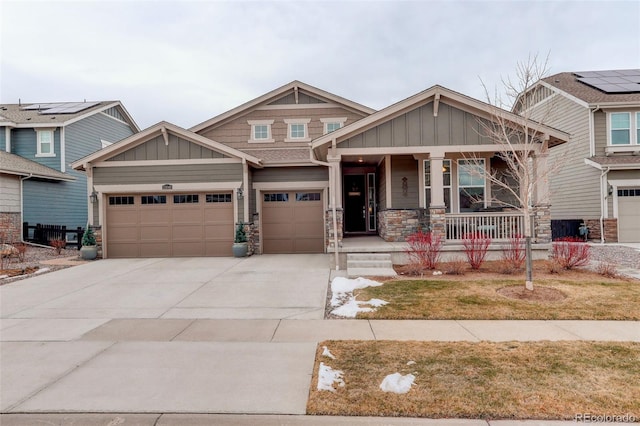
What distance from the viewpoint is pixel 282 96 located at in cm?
1473

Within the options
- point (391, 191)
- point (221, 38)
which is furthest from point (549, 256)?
point (221, 38)

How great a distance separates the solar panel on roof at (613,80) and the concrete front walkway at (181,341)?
15.1 m

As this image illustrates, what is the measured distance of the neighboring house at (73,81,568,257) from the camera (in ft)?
32.7

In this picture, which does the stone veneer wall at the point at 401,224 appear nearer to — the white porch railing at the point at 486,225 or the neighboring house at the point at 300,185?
the neighboring house at the point at 300,185

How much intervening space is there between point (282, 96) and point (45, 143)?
12642mm

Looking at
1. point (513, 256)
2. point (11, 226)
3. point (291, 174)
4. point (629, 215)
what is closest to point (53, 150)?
point (11, 226)

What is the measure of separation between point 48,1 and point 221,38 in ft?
29.5

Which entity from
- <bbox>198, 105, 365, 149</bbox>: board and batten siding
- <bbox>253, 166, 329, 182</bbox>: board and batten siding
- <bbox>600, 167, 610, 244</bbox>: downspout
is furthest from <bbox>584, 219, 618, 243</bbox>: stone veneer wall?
<bbox>253, 166, 329, 182</bbox>: board and batten siding

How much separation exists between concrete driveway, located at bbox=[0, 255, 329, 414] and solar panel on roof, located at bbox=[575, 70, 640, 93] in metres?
16.1

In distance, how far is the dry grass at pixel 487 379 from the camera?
2.77m

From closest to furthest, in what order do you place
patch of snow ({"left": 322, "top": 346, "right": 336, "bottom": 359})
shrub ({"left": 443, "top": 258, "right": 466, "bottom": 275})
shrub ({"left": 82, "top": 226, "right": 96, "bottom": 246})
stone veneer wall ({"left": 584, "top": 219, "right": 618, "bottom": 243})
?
patch of snow ({"left": 322, "top": 346, "right": 336, "bottom": 359})
shrub ({"left": 443, "top": 258, "right": 466, "bottom": 275})
shrub ({"left": 82, "top": 226, "right": 96, "bottom": 246})
stone veneer wall ({"left": 584, "top": 219, "right": 618, "bottom": 243})

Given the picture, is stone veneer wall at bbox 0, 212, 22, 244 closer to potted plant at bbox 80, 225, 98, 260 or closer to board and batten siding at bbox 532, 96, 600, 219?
potted plant at bbox 80, 225, 98, 260

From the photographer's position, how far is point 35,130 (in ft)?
56.9

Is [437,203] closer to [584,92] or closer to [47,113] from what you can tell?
[584,92]
